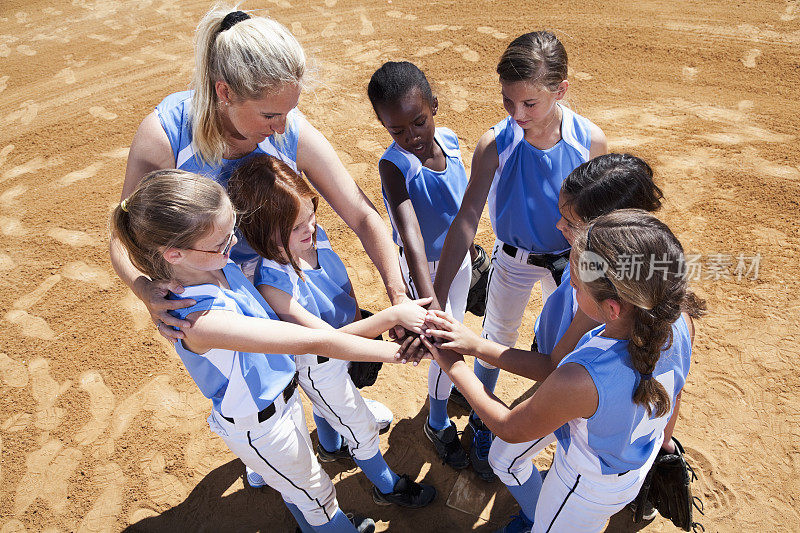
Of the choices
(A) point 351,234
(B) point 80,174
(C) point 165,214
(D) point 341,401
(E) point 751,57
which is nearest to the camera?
(C) point 165,214

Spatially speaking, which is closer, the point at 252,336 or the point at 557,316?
the point at 252,336

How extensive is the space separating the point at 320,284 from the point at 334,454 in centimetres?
135

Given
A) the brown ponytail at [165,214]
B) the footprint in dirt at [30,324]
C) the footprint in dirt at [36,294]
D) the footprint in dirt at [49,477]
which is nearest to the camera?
the brown ponytail at [165,214]

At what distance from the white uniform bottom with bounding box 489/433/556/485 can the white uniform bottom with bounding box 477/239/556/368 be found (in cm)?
74

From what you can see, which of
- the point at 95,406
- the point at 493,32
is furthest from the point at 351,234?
the point at 493,32

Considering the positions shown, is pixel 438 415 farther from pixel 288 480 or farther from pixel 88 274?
pixel 88 274

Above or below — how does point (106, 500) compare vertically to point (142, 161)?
below

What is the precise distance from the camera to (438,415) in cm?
351

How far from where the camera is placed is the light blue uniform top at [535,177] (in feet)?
9.52

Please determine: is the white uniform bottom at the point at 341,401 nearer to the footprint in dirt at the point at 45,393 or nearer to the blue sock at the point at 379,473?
the blue sock at the point at 379,473

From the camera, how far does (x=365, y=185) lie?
564 cm

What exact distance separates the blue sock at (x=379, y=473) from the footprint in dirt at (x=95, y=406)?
Answer: 6.43 feet

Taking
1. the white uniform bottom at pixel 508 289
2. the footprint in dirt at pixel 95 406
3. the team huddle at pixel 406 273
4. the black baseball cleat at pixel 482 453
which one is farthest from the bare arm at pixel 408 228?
the footprint in dirt at pixel 95 406

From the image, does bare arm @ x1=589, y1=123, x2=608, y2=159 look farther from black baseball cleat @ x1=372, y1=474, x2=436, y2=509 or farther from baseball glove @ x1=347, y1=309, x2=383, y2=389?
black baseball cleat @ x1=372, y1=474, x2=436, y2=509
